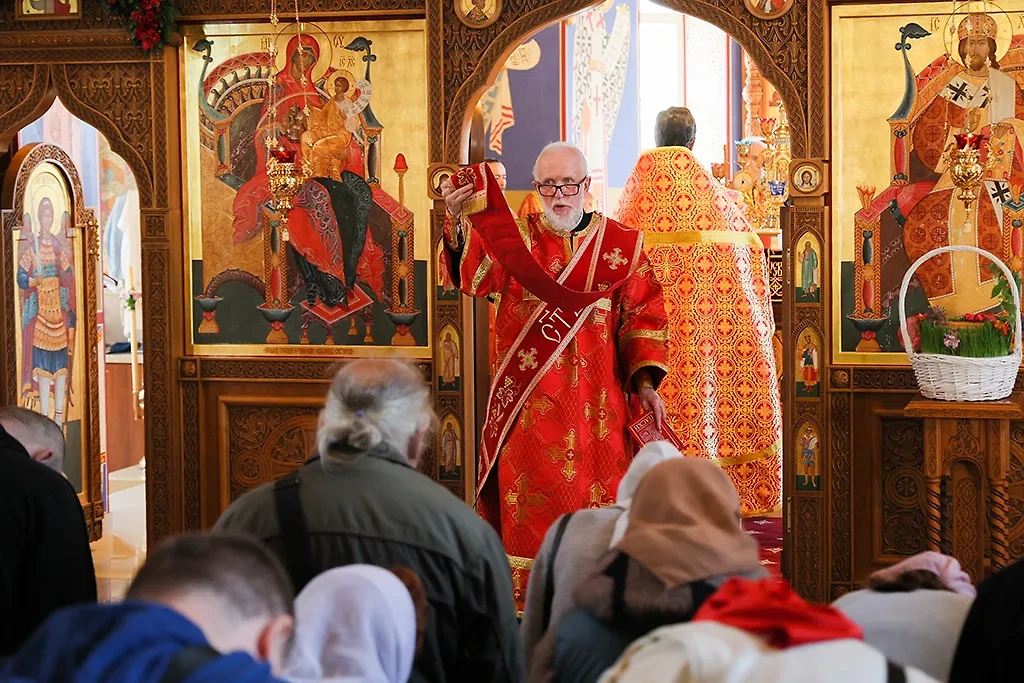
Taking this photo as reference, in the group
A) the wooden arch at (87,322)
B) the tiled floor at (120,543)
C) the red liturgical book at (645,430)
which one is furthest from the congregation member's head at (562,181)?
the wooden arch at (87,322)

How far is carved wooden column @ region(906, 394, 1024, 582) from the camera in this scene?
4.99 metres

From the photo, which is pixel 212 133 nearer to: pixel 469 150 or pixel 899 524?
pixel 469 150

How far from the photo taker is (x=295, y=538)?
2529 millimetres

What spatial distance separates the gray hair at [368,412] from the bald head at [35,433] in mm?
1283

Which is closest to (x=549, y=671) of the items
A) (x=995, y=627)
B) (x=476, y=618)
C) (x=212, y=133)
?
(x=476, y=618)

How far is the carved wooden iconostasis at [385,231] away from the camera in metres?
5.56

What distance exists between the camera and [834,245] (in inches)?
221

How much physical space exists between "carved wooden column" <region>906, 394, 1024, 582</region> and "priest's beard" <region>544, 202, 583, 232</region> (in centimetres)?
146

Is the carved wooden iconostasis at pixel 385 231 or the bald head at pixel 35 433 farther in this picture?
the carved wooden iconostasis at pixel 385 231

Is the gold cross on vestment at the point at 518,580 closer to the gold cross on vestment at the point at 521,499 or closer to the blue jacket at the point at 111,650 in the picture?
the gold cross on vestment at the point at 521,499

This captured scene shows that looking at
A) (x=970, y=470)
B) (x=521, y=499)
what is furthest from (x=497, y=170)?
(x=970, y=470)

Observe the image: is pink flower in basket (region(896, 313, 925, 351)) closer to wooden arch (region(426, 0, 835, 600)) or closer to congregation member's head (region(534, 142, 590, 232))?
wooden arch (region(426, 0, 835, 600))

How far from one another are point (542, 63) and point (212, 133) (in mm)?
4296

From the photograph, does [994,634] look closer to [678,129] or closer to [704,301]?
[704,301]
